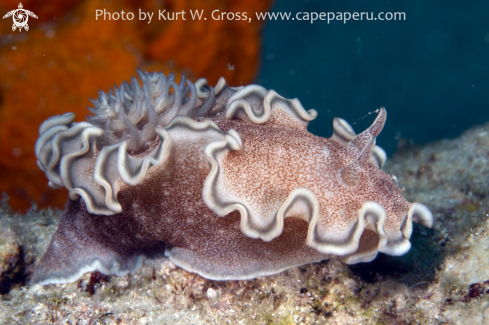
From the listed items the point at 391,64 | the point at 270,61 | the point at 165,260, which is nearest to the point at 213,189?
the point at 165,260

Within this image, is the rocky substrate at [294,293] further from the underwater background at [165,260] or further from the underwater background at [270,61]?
the underwater background at [270,61]

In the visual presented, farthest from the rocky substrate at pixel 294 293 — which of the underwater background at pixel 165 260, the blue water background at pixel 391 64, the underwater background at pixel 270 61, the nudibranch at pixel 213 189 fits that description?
the blue water background at pixel 391 64

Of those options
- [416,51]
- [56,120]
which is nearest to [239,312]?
[56,120]

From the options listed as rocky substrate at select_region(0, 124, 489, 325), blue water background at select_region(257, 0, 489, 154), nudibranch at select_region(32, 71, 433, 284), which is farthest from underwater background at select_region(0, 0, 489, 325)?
blue water background at select_region(257, 0, 489, 154)

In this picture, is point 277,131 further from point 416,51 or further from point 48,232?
point 416,51

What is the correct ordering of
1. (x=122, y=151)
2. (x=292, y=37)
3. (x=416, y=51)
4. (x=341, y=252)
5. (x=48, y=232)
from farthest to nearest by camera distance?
(x=292, y=37) < (x=416, y=51) < (x=48, y=232) < (x=122, y=151) < (x=341, y=252)
